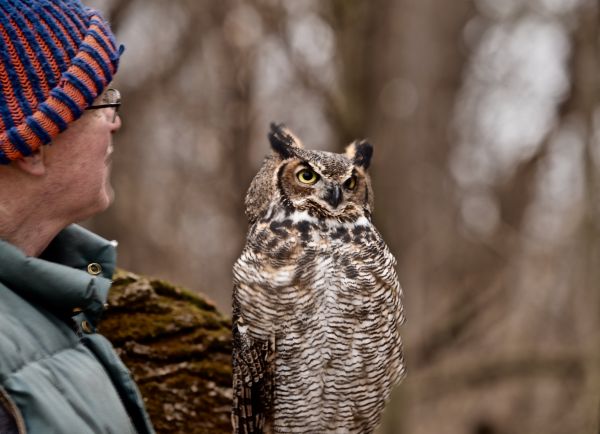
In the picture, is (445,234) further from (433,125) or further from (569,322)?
(569,322)

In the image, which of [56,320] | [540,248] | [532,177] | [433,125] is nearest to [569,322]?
[540,248]

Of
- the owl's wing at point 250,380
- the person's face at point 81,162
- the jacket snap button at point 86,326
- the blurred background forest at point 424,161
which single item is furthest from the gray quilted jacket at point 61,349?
the blurred background forest at point 424,161

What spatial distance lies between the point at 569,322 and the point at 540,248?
1.07m

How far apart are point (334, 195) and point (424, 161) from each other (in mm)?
5991

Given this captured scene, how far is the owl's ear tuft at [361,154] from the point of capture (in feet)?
8.49

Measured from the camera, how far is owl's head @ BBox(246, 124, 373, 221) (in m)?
2.47

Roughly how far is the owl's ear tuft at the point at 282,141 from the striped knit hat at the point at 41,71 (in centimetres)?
90

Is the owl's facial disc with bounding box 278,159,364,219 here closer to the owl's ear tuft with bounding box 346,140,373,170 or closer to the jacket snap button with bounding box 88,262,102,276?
the owl's ear tuft with bounding box 346,140,373,170

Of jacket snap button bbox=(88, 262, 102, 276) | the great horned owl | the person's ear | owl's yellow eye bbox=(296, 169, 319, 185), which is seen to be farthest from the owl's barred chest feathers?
the person's ear

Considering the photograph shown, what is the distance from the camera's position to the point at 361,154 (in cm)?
262

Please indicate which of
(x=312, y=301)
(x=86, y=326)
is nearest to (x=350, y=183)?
(x=312, y=301)

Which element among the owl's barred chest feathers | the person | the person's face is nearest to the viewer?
the person

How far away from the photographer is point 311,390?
2539mm

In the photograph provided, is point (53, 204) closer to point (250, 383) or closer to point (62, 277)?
point (62, 277)
